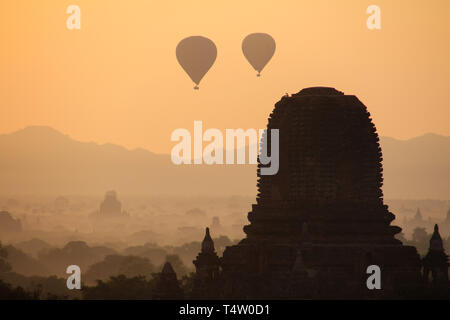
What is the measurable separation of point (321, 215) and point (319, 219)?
232 mm

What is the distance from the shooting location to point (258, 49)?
133125 mm

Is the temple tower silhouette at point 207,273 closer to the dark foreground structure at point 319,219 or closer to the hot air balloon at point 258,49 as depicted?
the dark foreground structure at point 319,219

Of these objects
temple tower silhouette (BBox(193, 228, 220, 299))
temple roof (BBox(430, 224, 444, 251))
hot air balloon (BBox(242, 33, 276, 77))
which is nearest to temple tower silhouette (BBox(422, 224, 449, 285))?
temple roof (BBox(430, 224, 444, 251))

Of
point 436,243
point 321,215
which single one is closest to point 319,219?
point 321,215

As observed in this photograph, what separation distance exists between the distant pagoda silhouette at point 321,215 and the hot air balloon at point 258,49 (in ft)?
71.4

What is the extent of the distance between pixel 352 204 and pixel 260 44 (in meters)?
27.9

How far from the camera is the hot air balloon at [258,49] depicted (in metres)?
132

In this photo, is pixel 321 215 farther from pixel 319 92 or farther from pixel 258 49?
pixel 258 49

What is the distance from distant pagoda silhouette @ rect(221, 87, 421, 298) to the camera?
344 ft

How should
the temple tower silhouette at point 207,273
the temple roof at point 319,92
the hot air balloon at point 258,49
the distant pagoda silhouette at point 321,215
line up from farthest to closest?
the hot air balloon at point 258,49 → the temple roof at point 319,92 → the temple tower silhouette at point 207,273 → the distant pagoda silhouette at point 321,215


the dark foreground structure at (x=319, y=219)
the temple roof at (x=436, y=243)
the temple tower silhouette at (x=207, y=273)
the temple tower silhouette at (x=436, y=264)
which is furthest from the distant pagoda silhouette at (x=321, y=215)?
the temple roof at (x=436, y=243)

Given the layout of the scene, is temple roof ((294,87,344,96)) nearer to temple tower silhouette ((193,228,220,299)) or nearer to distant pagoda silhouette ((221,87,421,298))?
distant pagoda silhouette ((221,87,421,298))
